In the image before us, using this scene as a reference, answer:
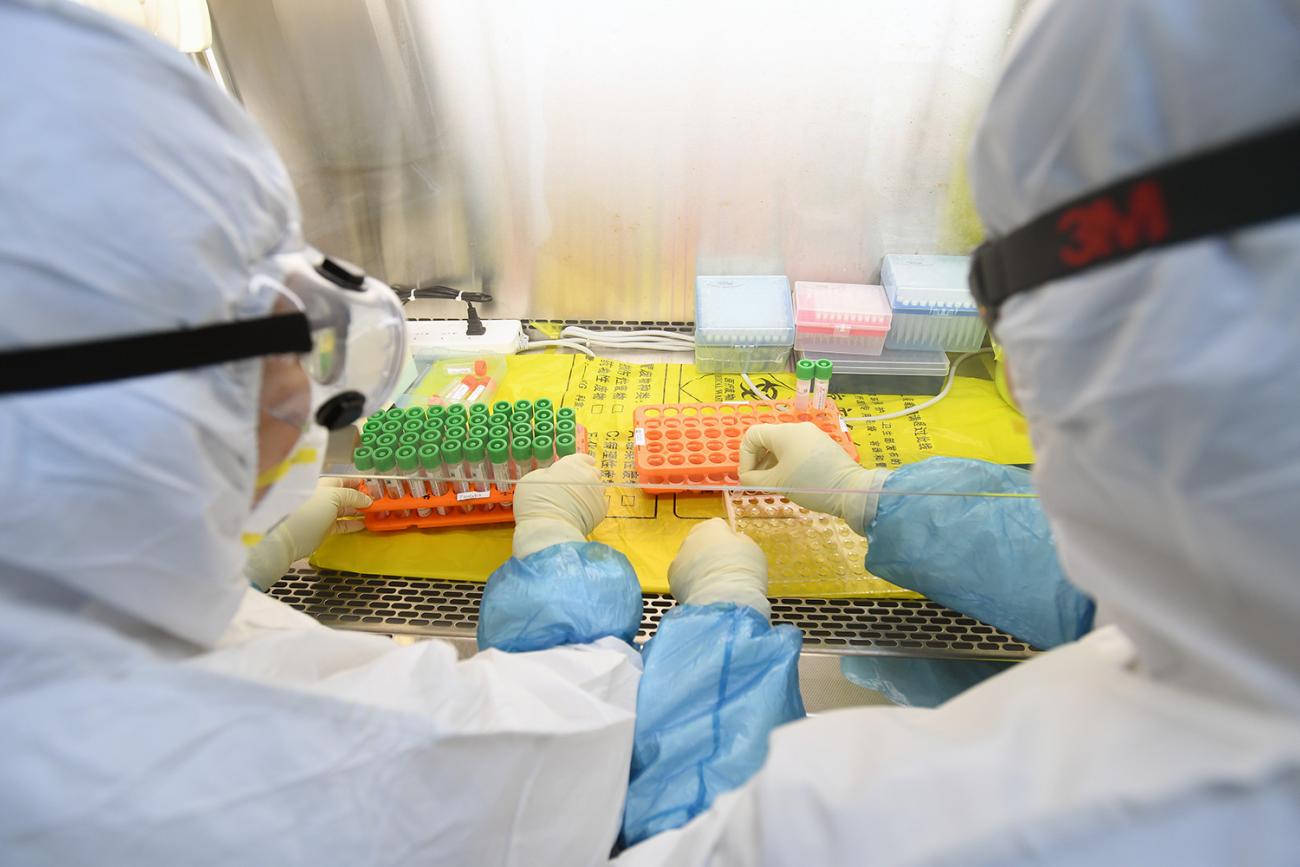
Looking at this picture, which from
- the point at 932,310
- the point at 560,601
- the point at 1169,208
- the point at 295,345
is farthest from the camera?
the point at 932,310

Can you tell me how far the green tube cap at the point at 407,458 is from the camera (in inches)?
49.4

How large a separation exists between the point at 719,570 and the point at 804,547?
0.25 metres

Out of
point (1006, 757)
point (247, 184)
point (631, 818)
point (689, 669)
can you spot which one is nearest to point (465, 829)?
point (631, 818)

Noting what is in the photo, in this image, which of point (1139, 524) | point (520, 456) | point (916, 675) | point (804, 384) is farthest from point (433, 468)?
point (1139, 524)

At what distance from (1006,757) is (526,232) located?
1578mm

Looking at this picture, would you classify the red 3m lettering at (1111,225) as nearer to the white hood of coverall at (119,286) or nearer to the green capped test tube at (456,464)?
the white hood of coverall at (119,286)

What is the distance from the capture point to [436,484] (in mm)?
1305

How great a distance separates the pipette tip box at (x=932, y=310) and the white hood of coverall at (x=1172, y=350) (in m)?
1.11

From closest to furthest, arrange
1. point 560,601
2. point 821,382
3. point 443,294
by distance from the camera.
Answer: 1. point 560,601
2. point 821,382
3. point 443,294

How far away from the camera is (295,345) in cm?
59

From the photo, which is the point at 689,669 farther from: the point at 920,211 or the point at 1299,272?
the point at 920,211

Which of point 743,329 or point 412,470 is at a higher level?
point 743,329

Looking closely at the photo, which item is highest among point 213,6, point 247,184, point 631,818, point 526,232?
point 213,6

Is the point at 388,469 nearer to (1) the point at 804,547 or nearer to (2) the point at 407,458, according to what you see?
(2) the point at 407,458
